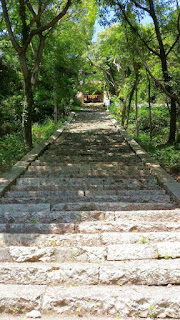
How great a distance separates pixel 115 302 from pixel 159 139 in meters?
11.5

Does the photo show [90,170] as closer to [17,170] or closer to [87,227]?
[17,170]

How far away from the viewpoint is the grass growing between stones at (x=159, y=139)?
7.93m

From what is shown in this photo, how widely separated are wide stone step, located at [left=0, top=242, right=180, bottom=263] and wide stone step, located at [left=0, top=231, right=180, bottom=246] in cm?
17

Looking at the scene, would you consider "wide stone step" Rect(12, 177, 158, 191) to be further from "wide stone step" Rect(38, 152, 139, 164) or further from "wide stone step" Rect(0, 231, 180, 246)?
"wide stone step" Rect(0, 231, 180, 246)

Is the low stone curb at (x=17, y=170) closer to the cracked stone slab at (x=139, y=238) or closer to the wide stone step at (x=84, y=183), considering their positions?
the wide stone step at (x=84, y=183)

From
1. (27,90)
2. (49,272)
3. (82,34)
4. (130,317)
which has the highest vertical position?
(82,34)

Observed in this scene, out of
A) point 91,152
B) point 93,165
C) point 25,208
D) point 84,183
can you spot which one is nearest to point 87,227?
point 25,208

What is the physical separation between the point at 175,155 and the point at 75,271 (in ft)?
20.9

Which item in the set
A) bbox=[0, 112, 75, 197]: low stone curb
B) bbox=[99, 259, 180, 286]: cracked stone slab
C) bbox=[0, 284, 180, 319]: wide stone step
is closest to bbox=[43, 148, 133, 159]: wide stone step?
bbox=[0, 112, 75, 197]: low stone curb

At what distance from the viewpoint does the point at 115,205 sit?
4359mm

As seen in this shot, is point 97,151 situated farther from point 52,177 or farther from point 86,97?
point 86,97

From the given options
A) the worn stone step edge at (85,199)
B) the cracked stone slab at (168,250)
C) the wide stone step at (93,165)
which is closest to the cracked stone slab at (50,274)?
the cracked stone slab at (168,250)

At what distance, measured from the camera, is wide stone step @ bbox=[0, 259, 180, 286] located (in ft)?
8.73

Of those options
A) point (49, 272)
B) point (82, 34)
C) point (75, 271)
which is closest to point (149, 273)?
point (75, 271)
